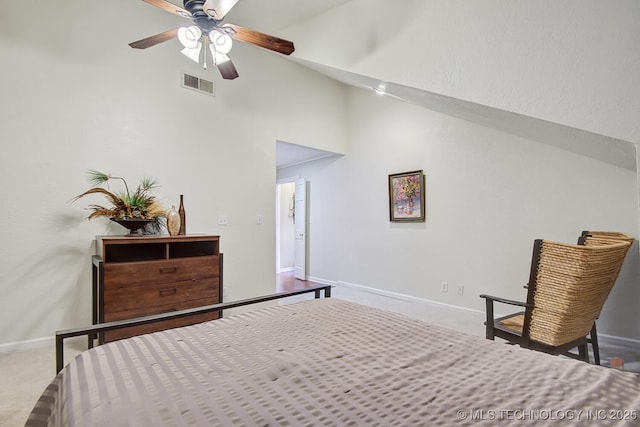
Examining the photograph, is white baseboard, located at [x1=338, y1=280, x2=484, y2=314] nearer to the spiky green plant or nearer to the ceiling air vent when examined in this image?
the spiky green plant

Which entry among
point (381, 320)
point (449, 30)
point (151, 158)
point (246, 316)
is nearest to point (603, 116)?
point (449, 30)

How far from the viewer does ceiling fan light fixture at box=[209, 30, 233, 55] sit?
7.27ft

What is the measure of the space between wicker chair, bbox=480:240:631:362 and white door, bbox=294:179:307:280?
13.6 ft

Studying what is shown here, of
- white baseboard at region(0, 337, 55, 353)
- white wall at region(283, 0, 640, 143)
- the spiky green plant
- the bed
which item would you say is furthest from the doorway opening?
the bed

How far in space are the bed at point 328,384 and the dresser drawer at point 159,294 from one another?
4.61 feet

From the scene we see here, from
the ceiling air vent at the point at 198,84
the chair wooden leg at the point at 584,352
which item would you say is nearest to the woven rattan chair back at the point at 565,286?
the chair wooden leg at the point at 584,352

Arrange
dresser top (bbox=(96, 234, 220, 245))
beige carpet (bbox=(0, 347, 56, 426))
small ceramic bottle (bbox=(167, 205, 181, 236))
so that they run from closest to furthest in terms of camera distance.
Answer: beige carpet (bbox=(0, 347, 56, 426))
dresser top (bbox=(96, 234, 220, 245))
small ceramic bottle (bbox=(167, 205, 181, 236))

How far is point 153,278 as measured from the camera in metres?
2.55

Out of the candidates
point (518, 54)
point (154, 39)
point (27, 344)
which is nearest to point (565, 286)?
point (518, 54)

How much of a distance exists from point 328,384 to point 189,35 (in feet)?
7.49

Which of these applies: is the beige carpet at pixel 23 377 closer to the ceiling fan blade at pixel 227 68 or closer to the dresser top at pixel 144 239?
the dresser top at pixel 144 239

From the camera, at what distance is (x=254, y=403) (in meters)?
0.79

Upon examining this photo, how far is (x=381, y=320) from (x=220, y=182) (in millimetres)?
2763

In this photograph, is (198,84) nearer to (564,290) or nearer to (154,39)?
(154,39)
